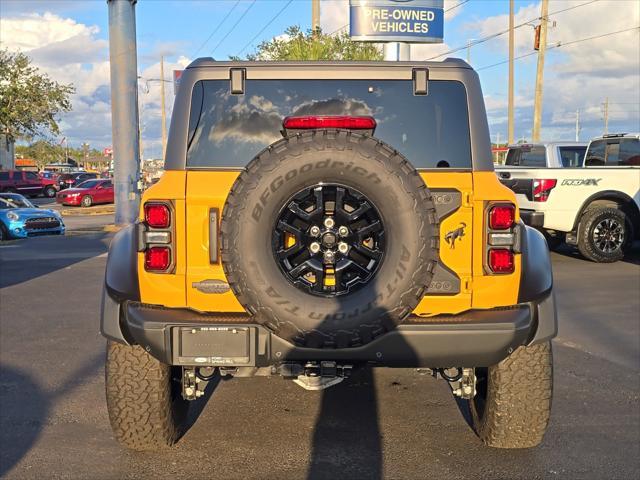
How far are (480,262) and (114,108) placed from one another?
17.5 meters

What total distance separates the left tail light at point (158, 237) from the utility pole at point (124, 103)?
15.8m

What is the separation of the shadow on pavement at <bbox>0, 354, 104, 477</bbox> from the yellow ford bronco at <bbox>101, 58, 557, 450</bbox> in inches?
25.2

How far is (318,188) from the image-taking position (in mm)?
3107

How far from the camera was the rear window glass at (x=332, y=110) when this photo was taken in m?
3.55

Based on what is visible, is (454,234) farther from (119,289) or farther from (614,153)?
(614,153)

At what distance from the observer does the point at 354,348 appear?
3.09 m

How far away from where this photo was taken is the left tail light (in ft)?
10.8

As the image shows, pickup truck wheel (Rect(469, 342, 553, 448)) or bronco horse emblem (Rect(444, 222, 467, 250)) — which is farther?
pickup truck wheel (Rect(469, 342, 553, 448))

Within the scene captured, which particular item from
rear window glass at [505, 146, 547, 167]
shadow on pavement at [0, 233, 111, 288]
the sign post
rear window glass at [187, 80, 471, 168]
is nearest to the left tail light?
rear window glass at [187, 80, 471, 168]

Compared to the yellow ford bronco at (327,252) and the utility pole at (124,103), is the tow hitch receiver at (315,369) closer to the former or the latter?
the yellow ford bronco at (327,252)

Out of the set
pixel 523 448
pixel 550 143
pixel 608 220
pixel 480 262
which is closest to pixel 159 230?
pixel 480 262

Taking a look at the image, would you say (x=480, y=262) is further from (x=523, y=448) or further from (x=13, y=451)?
(x=13, y=451)

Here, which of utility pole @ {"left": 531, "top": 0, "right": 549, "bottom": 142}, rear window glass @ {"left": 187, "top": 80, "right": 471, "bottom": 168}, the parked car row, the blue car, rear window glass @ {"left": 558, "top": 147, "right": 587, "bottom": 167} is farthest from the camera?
the parked car row

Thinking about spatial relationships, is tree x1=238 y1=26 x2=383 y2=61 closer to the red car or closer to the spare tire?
the red car
